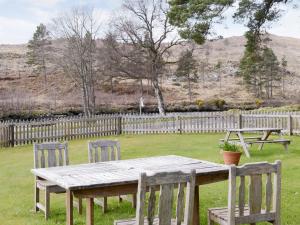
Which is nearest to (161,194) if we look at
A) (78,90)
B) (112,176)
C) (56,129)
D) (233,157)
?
(112,176)

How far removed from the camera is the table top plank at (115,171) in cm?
534

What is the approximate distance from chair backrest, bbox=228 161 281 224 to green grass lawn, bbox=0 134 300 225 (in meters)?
1.61

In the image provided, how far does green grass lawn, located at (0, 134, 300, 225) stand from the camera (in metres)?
7.19

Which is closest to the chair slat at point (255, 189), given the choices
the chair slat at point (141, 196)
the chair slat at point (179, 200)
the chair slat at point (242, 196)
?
the chair slat at point (242, 196)

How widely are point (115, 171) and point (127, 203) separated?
6.82 feet

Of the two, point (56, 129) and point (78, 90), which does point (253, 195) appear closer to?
point (56, 129)

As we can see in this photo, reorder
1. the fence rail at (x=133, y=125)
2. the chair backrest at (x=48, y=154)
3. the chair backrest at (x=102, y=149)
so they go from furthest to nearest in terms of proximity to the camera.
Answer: the fence rail at (x=133, y=125) → the chair backrest at (x=102, y=149) → the chair backrest at (x=48, y=154)

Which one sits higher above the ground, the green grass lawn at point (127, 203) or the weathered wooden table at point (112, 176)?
the weathered wooden table at point (112, 176)

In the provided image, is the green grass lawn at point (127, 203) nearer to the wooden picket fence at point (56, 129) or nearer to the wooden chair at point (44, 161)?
the wooden chair at point (44, 161)

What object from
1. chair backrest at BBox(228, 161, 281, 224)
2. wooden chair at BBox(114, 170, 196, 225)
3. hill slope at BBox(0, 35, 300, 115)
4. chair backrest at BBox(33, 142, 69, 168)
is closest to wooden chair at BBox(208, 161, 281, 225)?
chair backrest at BBox(228, 161, 281, 224)

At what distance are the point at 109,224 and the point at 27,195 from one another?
291 centimetres

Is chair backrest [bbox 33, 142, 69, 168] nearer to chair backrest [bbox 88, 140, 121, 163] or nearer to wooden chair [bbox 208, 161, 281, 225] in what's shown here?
chair backrest [bbox 88, 140, 121, 163]

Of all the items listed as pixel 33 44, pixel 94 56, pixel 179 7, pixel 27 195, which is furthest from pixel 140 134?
pixel 33 44

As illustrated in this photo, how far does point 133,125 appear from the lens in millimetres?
24234
